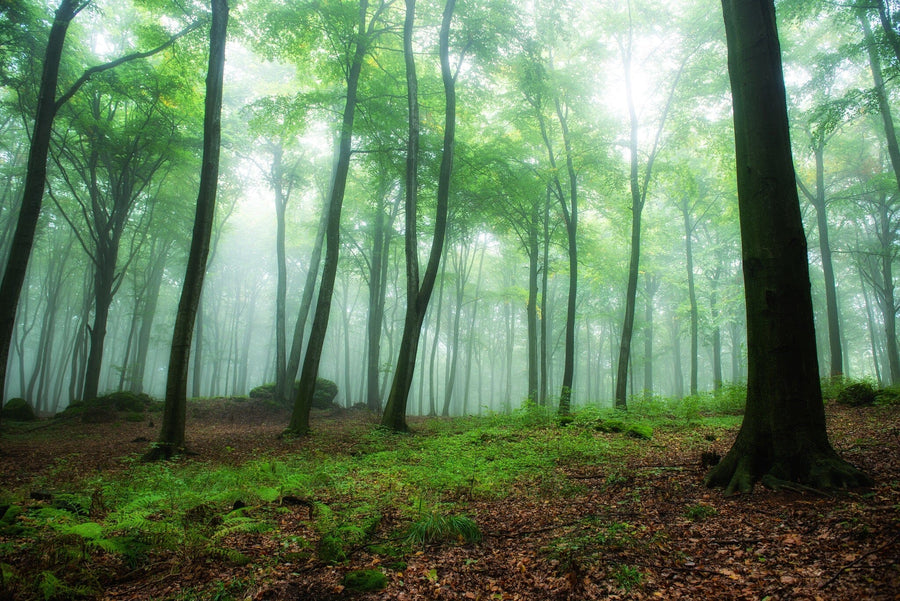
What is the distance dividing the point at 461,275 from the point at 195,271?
58.7ft

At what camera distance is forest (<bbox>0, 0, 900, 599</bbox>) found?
300 centimetres

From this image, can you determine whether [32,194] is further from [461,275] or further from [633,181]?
[461,275]

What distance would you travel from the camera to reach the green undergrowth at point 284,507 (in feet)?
9.73

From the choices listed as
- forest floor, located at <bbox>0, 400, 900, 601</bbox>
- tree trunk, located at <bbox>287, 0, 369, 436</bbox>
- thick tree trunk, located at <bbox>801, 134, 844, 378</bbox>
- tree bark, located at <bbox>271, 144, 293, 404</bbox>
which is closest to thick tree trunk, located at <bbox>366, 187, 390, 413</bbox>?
tree bark, located at <bbox>271, 144, 293, 404</bbox>

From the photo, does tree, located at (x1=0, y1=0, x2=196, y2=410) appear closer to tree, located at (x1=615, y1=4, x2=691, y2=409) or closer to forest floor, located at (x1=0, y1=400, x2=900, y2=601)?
forest floor, located at (x1=0, y1=400, x2=900, y2=601)

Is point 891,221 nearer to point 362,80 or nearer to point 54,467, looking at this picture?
point 362,80

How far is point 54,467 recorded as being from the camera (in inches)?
257

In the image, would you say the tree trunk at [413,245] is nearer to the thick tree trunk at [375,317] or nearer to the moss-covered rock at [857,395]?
the thick tree trunk at [375,317]

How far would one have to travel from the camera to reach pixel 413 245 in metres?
10.6

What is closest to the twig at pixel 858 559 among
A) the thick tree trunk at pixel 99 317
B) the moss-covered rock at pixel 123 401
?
the thick tree trunk at pixel 99 317

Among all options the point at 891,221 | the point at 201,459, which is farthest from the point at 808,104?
the point at 201,459

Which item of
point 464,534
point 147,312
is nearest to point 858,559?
point 464,534

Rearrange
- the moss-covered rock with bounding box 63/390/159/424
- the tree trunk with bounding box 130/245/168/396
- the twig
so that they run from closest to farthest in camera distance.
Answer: the twig → the moss-covered rock with bounding box 63/390/159/424 → the tree trunk with bounding box 130/245/168/396

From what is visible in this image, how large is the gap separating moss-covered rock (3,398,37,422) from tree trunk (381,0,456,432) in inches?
491
